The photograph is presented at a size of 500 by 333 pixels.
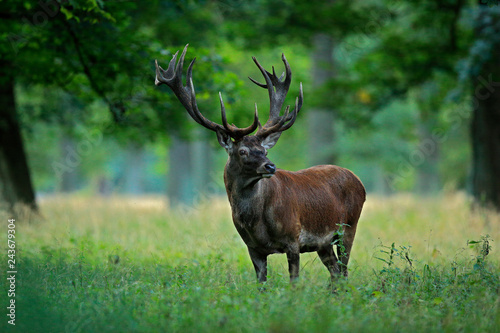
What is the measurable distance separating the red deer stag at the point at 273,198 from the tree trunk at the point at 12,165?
22.4ft

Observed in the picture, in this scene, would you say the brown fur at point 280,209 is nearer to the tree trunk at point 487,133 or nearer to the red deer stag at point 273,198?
the red deer stag at point 273,198

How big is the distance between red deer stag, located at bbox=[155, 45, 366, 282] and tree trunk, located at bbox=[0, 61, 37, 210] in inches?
269

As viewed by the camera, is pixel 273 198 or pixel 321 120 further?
pixel 321 120

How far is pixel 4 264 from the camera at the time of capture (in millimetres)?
6680

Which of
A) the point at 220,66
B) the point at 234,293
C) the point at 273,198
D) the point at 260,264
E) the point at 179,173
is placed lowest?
the point at 234,293

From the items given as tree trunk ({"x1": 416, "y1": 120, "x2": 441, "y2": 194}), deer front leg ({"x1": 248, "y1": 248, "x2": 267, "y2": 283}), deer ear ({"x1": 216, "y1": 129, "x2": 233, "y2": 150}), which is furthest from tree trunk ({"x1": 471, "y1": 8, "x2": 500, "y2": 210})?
tree trunk ({"x1": 416, "y1": 120, "x2": 441, "y2": 194})

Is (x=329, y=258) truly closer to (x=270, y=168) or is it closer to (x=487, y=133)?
(x=270, y=168)

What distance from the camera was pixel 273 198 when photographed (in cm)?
606

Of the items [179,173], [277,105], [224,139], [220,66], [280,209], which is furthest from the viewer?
[179,173]

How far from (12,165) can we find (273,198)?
8444mm

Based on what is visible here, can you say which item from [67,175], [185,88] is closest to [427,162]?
[67,175]

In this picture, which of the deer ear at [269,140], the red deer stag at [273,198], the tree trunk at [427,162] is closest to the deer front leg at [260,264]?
the red deer stag at [273,198]

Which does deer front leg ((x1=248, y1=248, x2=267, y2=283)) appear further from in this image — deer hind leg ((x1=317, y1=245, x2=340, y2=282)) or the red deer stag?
deer hind leg ((x1=317, y1=245, x2=340, y2=282))

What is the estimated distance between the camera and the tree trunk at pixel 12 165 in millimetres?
12266
